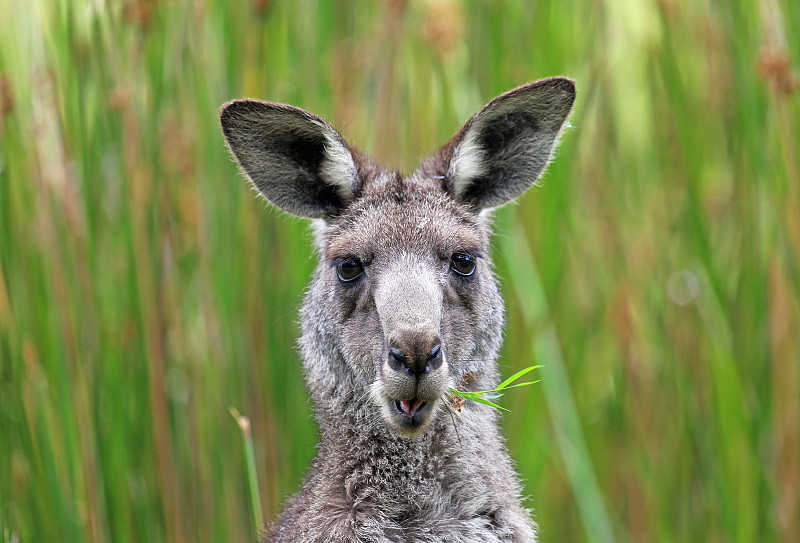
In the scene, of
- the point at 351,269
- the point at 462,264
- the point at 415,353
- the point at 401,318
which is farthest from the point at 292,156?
the point at 415,353

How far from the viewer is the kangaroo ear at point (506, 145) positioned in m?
2.86

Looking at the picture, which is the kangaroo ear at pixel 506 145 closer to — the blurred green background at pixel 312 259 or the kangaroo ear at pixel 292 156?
the kangaroo ear at pixel 292 156

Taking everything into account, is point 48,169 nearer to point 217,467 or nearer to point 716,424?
point 217,467

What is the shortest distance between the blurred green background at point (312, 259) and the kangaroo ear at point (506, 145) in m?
0.65

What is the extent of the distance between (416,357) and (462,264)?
0.60 metres

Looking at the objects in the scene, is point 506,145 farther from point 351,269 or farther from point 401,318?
point 401,318

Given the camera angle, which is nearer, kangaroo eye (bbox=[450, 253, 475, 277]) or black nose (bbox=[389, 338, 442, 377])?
black nose (bbox=[389, 338, 442, 377])

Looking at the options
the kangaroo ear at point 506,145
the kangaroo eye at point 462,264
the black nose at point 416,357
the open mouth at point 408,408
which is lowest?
the open mouth at point 408,408

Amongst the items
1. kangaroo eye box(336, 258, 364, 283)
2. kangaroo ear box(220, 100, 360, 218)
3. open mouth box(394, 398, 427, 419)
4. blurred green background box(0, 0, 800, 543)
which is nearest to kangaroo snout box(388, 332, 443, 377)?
open mouth box(394, 398, 427, 419)

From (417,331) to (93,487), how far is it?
4.77 feet

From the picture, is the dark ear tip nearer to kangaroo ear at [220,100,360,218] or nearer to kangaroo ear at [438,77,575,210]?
kangaroo ear at [438,77,575,210]

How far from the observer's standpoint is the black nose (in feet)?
7.64

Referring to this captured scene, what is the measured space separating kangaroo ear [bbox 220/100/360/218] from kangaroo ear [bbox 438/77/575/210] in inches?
14.0

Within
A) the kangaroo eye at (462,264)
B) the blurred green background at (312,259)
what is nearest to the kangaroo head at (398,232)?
the kangaroo eye at (462,264)
